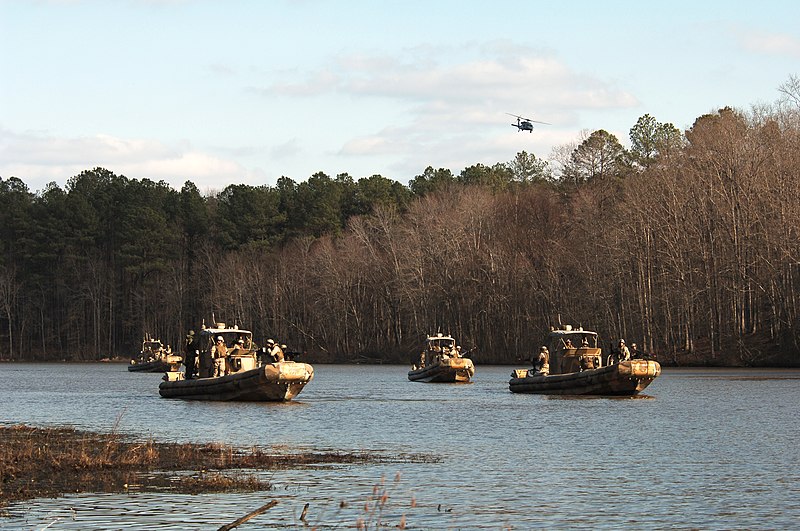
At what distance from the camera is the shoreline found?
857 inches

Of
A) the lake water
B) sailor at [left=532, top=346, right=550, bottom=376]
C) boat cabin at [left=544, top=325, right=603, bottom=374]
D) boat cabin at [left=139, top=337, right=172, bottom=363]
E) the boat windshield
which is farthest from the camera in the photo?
boat cabin at [left=139, top=337, right=172, bottom=363]

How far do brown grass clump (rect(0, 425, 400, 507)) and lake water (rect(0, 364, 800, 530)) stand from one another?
0.95 metres

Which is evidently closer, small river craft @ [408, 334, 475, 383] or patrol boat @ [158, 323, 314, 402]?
patrol boat @ [158, 323, 314, 402]

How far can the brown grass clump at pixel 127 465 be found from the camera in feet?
71.7

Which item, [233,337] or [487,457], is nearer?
[487,457]

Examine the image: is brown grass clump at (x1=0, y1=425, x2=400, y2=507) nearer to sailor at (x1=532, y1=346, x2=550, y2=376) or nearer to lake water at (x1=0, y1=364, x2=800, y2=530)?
lake water at (x1=0, y1=364, x2=800, y2=530)

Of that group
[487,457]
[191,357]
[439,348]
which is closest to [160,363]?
[439,348]

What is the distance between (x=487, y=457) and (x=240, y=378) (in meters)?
19.0

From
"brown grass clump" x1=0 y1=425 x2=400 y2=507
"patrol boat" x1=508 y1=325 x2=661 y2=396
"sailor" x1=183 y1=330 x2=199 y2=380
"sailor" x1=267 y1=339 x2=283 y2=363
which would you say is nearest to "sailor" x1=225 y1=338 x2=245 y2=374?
"sailor" x1=183 y1=330 x2=199 y2=380

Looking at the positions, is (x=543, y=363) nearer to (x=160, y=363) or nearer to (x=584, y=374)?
(x=584, y=374)

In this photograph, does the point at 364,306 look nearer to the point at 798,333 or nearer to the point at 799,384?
the point at 798,333

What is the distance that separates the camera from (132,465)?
81.3 feet

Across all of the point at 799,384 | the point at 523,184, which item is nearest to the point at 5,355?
the point at 523,184

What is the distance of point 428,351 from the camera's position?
246 feet
